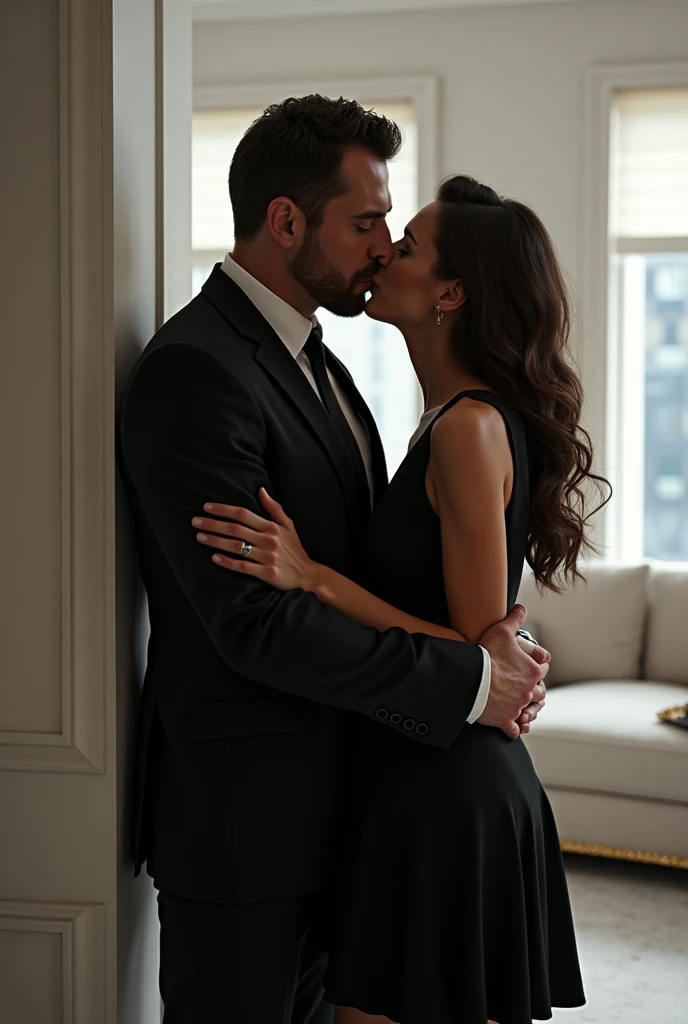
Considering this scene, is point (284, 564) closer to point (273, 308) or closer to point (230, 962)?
point (273, 308)

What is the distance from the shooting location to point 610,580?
13.2 ft

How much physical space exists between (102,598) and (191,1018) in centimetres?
61

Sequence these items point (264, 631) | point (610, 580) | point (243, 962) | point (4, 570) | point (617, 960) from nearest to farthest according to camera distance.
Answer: point (264, 631) < point (243, 962) < point (4, 570) < point (617, 960) < point (610, 580)

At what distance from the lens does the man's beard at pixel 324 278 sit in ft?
5.40

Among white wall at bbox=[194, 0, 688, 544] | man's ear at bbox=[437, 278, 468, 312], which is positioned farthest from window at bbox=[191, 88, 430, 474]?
man's ear at bbox=[437, 278, 468, 312]

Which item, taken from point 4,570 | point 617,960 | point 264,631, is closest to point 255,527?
point 264,631

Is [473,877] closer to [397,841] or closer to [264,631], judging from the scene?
[397,841]

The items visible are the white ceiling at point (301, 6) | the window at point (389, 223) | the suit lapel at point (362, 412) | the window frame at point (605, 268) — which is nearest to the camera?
the suit lapel at point (362, 412)

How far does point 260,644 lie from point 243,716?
0.16 m

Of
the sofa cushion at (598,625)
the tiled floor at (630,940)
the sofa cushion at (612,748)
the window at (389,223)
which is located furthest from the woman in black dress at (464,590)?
the window at (389,223)

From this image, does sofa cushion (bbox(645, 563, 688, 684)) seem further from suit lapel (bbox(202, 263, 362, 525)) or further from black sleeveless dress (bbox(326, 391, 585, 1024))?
suit lapel (bbox(202, 263, 362, 525))

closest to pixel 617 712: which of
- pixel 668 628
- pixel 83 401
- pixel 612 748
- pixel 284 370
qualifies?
pixel 612 748

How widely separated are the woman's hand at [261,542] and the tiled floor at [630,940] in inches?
69.9

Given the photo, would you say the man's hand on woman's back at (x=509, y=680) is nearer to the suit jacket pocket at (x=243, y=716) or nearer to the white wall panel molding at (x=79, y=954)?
the suit jacket pocket at (x=243, y=716)
